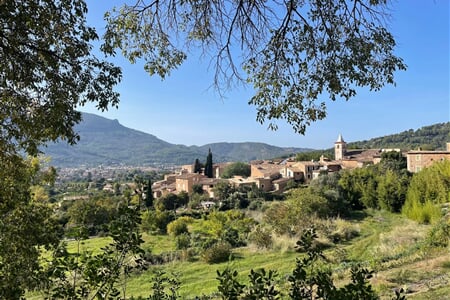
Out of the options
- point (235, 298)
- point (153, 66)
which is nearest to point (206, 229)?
point (153, 66)

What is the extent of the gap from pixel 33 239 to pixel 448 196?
20847 millimetres

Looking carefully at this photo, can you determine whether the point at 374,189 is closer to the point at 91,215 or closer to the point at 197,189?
the point at 91,215

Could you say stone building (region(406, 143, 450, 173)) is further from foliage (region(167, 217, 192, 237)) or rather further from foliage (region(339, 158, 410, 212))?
foliage (region(167, 217, 192, 237))

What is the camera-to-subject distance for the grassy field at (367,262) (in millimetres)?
6285

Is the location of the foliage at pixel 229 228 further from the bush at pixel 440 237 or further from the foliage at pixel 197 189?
the foliage at pixel 197 189

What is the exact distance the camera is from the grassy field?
20.6 ft

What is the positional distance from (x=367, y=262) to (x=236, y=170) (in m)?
47.9

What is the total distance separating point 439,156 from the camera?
99.7ft

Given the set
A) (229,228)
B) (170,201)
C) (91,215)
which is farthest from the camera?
(170,201)

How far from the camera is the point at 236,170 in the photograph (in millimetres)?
57500

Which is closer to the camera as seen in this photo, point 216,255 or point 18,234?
point 18,234

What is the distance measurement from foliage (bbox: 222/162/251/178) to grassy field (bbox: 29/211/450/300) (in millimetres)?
33411

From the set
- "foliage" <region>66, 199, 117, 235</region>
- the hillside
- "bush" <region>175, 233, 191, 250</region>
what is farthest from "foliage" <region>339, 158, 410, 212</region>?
the hillside

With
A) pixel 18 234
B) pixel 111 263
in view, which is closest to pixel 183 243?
pixel 18 234
